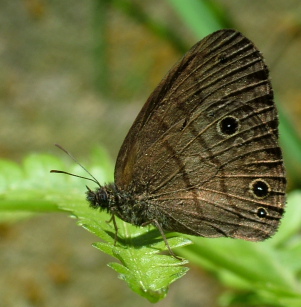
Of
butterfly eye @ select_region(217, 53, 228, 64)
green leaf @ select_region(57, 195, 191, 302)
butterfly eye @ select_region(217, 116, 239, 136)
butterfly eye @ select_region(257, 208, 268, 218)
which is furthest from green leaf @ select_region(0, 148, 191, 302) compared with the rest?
butterfly eye @ select_region(217, 53, 228, 64)

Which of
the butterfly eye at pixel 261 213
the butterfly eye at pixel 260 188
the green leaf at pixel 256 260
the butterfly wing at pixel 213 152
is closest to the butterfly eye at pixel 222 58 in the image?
the butterfly wing at pixel 213 152

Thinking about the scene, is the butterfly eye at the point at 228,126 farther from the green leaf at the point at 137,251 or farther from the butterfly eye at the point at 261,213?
the green leaf at the point at 137,251

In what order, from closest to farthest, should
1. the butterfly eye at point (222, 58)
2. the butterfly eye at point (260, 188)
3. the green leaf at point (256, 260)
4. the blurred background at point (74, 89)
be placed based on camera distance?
the butterfly eye at point (222, 58) → the butterfly eye at point (260, 188) → the green leaf at point (256, 260) → the blurred background at point (74, 89)

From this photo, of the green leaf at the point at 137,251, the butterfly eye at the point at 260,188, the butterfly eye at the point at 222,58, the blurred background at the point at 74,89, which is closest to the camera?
the green leaf at the point at 137,251

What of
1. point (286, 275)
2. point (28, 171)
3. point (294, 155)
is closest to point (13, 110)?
point (28, 171)

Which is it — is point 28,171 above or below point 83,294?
above

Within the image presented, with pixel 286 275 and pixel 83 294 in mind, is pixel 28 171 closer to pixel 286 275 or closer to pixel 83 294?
pixel 286 275

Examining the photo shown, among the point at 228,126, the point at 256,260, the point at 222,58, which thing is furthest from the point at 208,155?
the point at 256,260

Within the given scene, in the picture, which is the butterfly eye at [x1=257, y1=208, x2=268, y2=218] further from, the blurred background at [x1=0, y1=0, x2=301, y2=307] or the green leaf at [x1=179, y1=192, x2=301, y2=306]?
the blurred background at [x1=0, y1=0, x2=301, y2=307]

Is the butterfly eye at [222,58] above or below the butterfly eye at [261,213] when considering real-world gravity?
above
